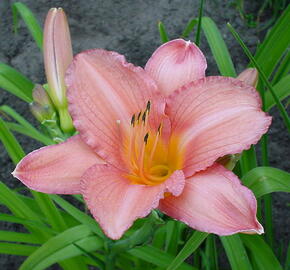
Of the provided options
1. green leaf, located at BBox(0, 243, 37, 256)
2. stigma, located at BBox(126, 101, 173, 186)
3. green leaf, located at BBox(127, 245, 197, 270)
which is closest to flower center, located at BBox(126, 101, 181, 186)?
stigma, located at BBox(126, 101, 173, 186)

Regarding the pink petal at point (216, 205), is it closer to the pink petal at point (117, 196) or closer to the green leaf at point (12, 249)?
the pink petal at point (117, 196)

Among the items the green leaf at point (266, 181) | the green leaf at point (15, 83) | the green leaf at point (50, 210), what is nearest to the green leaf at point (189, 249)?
the green leaf at point (266, 181)

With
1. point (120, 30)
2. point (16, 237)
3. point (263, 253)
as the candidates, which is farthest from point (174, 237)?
point (120, 30)

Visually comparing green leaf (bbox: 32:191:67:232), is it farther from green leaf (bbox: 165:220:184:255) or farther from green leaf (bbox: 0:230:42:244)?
green leaf (bbox: 165:220:184:255)

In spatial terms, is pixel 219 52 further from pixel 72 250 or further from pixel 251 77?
pixel 72 250

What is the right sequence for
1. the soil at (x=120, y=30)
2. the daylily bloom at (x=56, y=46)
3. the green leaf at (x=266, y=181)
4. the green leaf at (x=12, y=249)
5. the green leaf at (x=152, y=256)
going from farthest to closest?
the soil at (x=120, y=30) → the green leaf at (x=12, y=249) → the green leaf at (x=152, y=256) → the green leaf at (x=266, y=181) → the daylily bloom at (x=56, y=46)

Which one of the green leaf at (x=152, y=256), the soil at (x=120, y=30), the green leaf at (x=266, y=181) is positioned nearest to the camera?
the green leaf at (x=266, y=181)
